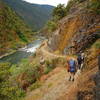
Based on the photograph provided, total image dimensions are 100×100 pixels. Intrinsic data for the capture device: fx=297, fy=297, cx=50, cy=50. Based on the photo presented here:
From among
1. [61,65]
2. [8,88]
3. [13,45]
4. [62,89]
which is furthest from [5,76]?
[13,45]

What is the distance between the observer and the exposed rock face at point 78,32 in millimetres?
28970

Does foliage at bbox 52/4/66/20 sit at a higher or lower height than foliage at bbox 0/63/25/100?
higher

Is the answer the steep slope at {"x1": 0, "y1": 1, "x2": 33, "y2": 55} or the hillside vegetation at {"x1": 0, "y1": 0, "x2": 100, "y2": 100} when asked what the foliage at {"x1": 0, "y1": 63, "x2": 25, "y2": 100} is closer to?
Result: the hillside vegetation at {"x1": 0, "y1": 0, "x2": 100, "y2": 100}

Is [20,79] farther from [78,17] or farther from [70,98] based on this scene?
[70,98]

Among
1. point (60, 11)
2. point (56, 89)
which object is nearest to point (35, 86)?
point (56, 89)

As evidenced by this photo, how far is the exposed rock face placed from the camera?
1141 inches

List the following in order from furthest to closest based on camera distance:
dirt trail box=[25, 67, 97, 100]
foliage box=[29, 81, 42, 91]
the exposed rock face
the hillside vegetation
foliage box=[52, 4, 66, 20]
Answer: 1. foliage box=[52, 4, 66, 20]
2. the exposed rock face
3. foliage box=[29, 81, 42, 91]
4. dirt trail box=[25, 67, 97, 100]
5. the hillside vegetation

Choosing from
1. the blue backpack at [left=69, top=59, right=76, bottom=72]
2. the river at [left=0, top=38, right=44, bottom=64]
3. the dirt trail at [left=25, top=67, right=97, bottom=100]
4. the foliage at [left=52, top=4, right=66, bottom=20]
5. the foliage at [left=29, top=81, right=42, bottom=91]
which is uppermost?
the foliage at [left=52, top=4, right=66, bottom=20]

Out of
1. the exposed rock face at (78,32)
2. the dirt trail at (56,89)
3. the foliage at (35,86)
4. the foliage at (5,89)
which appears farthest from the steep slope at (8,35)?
the foliage at (5,89)

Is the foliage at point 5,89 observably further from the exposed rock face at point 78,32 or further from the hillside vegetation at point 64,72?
the exposed rock face at point 78,32

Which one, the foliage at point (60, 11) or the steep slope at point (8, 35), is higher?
the foliage at point (60, 11)

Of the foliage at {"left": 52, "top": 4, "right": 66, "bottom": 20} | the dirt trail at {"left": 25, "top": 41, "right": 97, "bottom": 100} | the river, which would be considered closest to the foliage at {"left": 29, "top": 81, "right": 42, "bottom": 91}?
the dirt trail at {"left": 25, "top": 41, "right": 97, "bottom": 100}

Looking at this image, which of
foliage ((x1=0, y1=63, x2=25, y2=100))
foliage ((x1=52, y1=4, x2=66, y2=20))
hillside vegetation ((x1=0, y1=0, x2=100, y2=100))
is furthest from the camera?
foliage ((x1=52, y1=4, x2=66, y2=20))

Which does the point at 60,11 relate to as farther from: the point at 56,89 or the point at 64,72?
the point at 56,89
